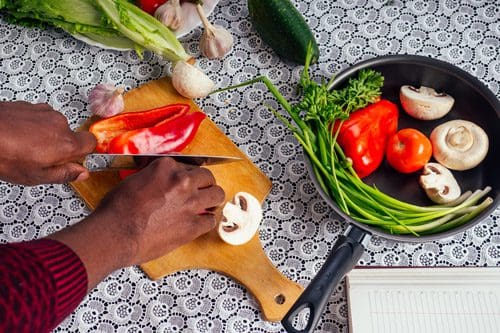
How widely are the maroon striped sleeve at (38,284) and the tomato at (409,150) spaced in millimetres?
616

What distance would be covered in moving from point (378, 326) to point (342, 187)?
0.85ft

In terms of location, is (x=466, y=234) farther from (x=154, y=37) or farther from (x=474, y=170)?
(x=154, y=37)

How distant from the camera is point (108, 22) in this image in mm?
1354

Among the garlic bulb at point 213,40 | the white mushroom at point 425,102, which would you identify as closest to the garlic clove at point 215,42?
the garlic bulb at point 213,40

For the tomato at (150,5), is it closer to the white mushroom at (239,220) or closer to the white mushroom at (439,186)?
the white mushroom at (239,220)

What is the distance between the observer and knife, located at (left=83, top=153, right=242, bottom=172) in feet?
3.92

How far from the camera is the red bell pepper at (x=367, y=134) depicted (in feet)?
3.90

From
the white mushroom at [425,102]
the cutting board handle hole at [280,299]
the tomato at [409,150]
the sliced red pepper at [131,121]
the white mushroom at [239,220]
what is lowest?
the cutting board handle hole at [280,299]

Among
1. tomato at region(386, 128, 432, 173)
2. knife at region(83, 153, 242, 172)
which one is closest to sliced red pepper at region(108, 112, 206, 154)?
knife at region(83, 153, 242, 172)

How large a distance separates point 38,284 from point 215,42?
2.27 ft

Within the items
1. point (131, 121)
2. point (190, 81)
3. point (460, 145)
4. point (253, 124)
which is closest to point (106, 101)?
point (131, 121)

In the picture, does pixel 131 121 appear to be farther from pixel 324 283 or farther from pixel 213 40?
pixel 324 283

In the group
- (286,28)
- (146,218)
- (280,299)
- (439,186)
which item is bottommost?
(280,299)

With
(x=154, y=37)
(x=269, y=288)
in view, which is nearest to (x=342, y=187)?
(x=269, y=288)
